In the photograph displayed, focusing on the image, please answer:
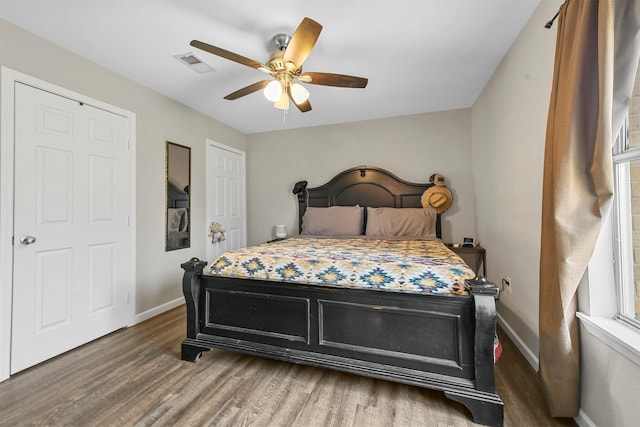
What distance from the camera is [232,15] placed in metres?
1.85

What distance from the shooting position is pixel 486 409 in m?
1.43

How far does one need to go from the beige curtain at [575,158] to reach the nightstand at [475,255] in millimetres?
1697

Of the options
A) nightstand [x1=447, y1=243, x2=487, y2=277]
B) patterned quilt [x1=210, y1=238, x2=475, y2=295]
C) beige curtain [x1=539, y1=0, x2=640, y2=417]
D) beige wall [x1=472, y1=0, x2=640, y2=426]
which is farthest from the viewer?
nightstand [x1=447, y1=243, x2=487, y2=277]

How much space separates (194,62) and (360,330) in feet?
8.55

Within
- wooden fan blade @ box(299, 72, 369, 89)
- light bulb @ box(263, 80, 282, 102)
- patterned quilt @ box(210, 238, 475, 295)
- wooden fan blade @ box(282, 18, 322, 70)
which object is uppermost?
wooden fan blade @ box(282, 18, 322, 70)

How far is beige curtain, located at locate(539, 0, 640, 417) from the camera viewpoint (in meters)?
1.11

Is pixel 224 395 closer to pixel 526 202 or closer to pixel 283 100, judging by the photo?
pixel 283 100

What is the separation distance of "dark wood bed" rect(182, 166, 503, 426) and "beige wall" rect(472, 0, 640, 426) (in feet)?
1.42

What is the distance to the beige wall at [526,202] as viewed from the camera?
1.22 metres

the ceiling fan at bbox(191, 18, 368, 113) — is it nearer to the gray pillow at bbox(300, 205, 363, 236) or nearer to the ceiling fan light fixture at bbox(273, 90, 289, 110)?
the ceiling fan light fixture at bbox(273, 90, 289, 110)

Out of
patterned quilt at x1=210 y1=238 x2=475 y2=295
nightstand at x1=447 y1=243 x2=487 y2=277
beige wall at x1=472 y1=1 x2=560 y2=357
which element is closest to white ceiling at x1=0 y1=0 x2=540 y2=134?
beige wall at x1=472 y1=1 x2=560 y2=357

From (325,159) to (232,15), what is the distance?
2492 mm

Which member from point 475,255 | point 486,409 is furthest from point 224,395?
point 475,255

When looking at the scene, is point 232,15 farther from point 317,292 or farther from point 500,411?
point 500,411
